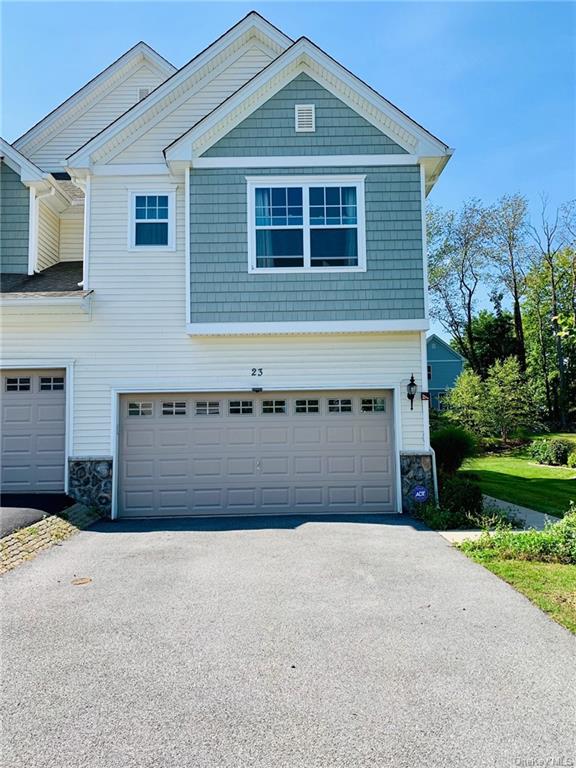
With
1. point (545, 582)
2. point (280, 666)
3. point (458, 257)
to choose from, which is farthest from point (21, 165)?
point (458, 257)

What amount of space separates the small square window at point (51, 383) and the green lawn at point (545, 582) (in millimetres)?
8428

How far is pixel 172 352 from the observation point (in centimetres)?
1045

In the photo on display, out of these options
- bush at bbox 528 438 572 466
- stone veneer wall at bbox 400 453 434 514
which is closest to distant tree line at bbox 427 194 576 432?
bush at bbox 528 438 572 466

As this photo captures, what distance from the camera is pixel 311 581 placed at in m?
6.12

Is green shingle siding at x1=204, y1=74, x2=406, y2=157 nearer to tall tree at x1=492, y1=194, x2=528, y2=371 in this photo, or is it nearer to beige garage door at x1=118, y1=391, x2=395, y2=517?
beige garage door at x1=118, y1=391, x2=395, y2=517

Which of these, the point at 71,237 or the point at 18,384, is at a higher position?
the point at 71,237

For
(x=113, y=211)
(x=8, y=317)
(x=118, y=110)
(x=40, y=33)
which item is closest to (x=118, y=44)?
(x=118, y=110)

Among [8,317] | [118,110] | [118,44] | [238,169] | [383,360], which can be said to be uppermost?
[118,44]

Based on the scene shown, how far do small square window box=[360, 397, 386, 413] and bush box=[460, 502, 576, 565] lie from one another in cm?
361

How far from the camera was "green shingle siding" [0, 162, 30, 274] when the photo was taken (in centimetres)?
1173

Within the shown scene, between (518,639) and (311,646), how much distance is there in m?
1.81

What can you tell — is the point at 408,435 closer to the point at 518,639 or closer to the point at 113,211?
the point at 518,639

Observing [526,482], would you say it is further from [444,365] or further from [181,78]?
[444,365]

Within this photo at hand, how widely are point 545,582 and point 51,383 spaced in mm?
9500
